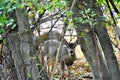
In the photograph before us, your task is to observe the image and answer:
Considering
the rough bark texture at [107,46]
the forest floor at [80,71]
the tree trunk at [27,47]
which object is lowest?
the forest floor at [80,71]

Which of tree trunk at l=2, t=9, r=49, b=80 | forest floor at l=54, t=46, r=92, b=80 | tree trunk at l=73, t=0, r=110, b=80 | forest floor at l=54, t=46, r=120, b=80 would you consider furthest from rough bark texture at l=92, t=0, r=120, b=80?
forest floor at l=54, t=46, r=92, b=80

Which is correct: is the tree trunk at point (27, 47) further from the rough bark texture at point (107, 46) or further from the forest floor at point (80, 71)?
the forest floor at point (80, 71)

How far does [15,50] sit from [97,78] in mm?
1696

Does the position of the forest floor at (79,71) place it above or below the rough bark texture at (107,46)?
below

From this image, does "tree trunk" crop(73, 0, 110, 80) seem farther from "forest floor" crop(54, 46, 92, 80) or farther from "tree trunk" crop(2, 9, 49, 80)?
"forest floor" crop(54, 46, 92, 80)

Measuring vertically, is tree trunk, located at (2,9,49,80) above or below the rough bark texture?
above

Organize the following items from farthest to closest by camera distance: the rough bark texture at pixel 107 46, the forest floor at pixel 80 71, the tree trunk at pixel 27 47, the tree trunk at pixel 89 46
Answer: the forest floor at pixel 80 71 < the rough bark texture at pixel 107 46 < the tree trunk at pixel 89 46 < the tree trunk at pixel 27 47

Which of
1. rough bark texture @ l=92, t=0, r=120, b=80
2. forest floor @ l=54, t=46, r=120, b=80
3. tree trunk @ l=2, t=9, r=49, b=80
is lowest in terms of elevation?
forest floor @ l=54, t=46, r=120, b=80

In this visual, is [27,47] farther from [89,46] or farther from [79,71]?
Result: [79,71]

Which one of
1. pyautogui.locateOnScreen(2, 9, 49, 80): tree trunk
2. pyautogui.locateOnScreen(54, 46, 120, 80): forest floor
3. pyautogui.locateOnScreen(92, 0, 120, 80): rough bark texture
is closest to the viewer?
pyautogui.locateOnScreen(2, 9, 49, 80): tree trunk

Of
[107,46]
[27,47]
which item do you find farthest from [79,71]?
[27,47]

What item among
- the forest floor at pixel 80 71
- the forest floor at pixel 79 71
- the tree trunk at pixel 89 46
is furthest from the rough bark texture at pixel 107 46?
the forest floor at pixel 79 71

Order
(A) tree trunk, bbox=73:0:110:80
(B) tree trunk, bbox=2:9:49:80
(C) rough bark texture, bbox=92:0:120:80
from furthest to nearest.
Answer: (C) rough bark texture, bbox=92:0:120:80, (A) tree trunk, bbox=73:0:110:80, (B) tree trunk, bbox=2:9:49:80

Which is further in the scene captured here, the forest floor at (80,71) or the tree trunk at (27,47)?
the forest floor at (80,71)
